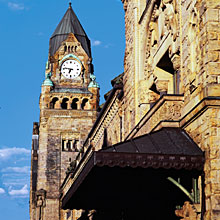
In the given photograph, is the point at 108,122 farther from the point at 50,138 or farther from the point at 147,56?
the point at 50,138

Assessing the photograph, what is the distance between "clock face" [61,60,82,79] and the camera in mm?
66000

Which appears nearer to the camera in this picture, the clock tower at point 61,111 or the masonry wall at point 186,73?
the masonry wall at point 186,73

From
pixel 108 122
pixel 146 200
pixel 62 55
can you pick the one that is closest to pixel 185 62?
pixel 146 200

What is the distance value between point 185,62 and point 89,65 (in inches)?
2050

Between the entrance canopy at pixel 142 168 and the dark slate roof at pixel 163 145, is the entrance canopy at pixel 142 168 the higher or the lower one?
the lower one

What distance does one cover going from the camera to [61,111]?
6369cm

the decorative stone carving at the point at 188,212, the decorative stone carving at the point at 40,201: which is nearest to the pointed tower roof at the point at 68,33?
the decorative stone carving at the point at 40,201

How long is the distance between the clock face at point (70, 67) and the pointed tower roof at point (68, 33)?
1.87 m

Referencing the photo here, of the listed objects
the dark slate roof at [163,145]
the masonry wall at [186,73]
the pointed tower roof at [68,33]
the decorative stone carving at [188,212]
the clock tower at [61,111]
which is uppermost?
the pointed tower roof at [68,33]

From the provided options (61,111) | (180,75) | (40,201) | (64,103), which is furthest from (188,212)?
(64,103)

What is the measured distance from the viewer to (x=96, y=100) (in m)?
64.4

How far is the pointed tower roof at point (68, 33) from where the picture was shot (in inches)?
2660

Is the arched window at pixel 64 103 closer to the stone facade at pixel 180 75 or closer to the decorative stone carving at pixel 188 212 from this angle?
the stone facade at pixel 180 75

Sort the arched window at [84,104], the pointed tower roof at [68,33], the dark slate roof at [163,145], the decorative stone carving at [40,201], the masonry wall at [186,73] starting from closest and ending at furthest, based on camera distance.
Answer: the masonry wall at [186,73], the dark slate roof at [163,145], the decorative stone carving at [40,201], the arched window at [84,104], the pointed tower roof at [68,33]
